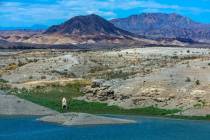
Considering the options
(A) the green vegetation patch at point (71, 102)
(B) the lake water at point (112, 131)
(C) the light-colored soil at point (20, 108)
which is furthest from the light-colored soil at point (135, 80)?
(C) the light-colored soil at point (20, 108)

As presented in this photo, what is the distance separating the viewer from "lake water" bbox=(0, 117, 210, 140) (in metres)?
44.4

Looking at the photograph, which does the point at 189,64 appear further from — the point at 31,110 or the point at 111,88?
the point at 31,110

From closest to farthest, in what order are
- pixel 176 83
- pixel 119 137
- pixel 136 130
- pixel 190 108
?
pixel 119 137
pixel 136 130
pixel 190 108
pixel 176 83

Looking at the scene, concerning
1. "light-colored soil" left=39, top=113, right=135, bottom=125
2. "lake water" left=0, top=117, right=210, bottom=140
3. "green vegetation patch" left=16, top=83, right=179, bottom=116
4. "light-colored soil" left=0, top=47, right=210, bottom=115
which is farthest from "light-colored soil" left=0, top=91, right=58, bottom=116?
"light-colored soil" left=0, top=47, right=210, bottom=115

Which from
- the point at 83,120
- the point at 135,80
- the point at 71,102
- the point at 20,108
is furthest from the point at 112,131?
the point at 135,80

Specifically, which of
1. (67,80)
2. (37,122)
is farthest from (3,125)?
(67,80)

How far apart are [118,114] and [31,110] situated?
7545mm

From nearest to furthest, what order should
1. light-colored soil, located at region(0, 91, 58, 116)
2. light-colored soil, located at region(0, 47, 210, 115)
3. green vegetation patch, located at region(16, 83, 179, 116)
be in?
green vegetation patch, located at region(16, 83, 179, 116) → light-colored soil, located at region(0, 91, 58, 116) → light-colored soil, located at region(0, 47, 210, 115)

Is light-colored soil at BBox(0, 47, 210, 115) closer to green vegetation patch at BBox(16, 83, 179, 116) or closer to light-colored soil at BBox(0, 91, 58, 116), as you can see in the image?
green vegetation patch at BBox(16, 83, 179, 116)

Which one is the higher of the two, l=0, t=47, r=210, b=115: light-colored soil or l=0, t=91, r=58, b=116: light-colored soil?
l=0, t=47, r=210, b=115: light-colored soil

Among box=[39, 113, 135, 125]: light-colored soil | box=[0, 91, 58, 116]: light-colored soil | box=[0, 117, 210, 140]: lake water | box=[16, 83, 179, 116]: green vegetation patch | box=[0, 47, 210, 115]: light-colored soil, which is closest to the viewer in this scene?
box=[0, 117, 210, 140]: lake water

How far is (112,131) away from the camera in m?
47.2

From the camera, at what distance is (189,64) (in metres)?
72.7

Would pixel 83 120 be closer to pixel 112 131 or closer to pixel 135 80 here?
pixel 112 131
